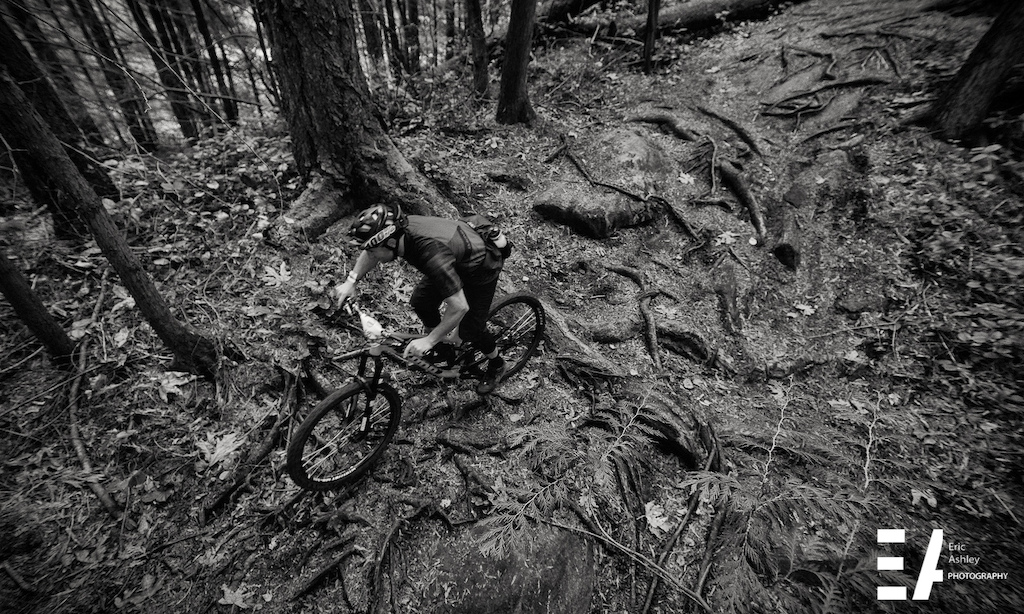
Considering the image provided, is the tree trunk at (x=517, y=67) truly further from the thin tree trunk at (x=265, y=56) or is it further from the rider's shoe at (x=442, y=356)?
the rider's shoe at (x=442, y=356)

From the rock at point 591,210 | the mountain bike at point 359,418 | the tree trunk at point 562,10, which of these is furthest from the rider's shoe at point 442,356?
the tree trunk at point 562,10

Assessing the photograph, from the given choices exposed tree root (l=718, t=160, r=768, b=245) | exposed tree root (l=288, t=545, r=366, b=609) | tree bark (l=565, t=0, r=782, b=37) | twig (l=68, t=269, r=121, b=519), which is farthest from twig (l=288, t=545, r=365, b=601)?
tree bark (l=565, t=0, r=782, b=37)

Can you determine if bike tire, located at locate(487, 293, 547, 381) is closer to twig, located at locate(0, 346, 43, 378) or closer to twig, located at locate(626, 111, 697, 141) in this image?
twig, located at locate(0, 346, 43, 378)

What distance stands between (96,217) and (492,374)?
156 inches

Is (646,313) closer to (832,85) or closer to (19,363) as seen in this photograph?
(832,85)

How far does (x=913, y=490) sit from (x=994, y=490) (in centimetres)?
72

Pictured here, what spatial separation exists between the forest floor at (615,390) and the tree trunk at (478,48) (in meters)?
2.12

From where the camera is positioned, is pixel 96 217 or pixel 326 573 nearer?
pixel 326 573

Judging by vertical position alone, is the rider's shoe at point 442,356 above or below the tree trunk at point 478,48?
below

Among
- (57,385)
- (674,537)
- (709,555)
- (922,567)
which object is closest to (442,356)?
(674,537)

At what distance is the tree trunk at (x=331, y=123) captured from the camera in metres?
5.02

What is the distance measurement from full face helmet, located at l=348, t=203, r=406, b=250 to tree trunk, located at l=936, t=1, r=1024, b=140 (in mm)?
8854

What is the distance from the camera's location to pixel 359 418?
3.81m

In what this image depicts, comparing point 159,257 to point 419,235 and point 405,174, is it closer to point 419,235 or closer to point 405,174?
point 405,174
